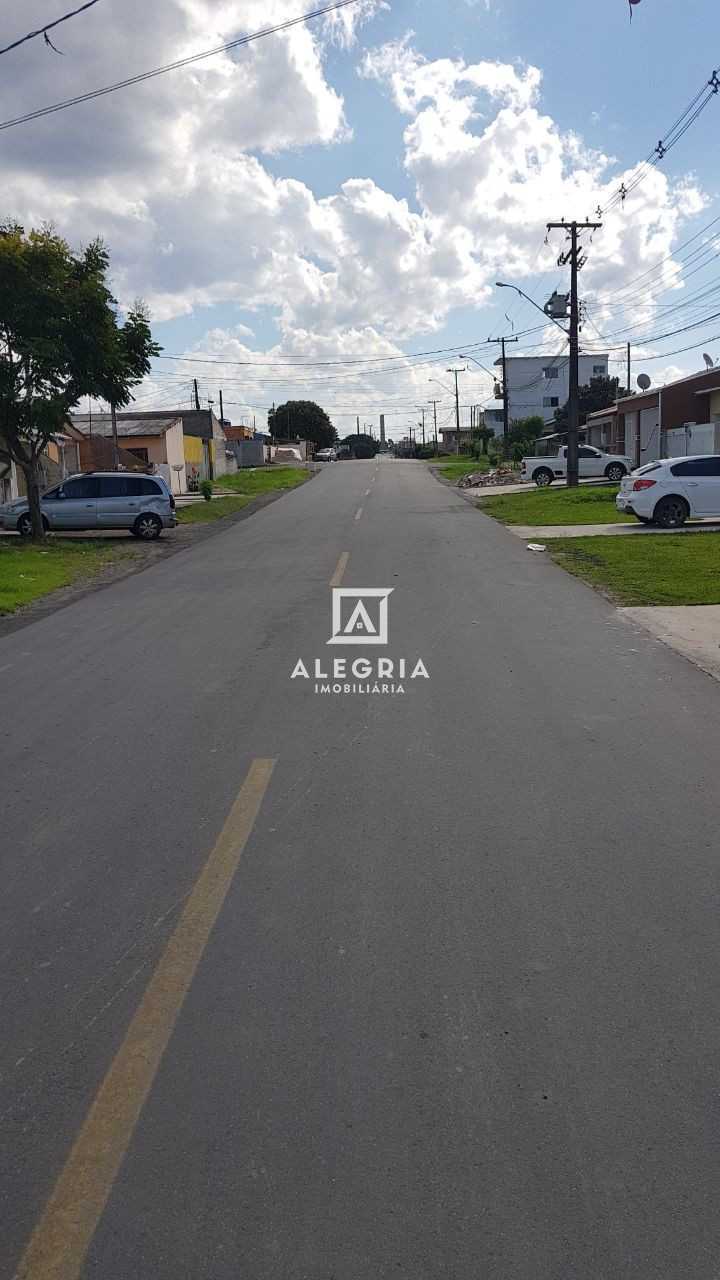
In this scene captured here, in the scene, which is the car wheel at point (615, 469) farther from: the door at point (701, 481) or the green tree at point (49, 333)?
the green tree at point (49, 333)

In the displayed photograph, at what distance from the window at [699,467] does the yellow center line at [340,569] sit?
776 centimetres

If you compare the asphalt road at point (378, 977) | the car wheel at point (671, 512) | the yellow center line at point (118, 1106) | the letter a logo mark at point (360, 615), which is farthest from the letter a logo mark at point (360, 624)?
the car wheel at point (671, 512)

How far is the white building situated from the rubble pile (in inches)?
2185

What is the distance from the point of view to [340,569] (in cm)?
1588

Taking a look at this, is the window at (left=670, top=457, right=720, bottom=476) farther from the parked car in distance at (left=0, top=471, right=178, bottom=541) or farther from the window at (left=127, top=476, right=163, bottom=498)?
the window at (left=127, top=476, right=163, bottom=498)

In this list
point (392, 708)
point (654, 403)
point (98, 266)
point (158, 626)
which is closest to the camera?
point (392, 708)

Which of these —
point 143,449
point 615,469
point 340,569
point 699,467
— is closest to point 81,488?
point 340,569

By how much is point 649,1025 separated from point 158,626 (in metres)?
9.13

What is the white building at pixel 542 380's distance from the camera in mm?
99562

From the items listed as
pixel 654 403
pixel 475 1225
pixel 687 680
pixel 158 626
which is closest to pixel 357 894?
Result: pixel 475 1225

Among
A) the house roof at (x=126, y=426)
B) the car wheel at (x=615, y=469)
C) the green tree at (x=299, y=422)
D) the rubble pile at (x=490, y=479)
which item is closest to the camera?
the car wheel at (x=615, y=469)

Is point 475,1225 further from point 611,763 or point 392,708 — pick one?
point 392,708

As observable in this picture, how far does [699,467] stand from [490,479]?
2442 centimetres

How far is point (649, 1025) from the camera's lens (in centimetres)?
348
